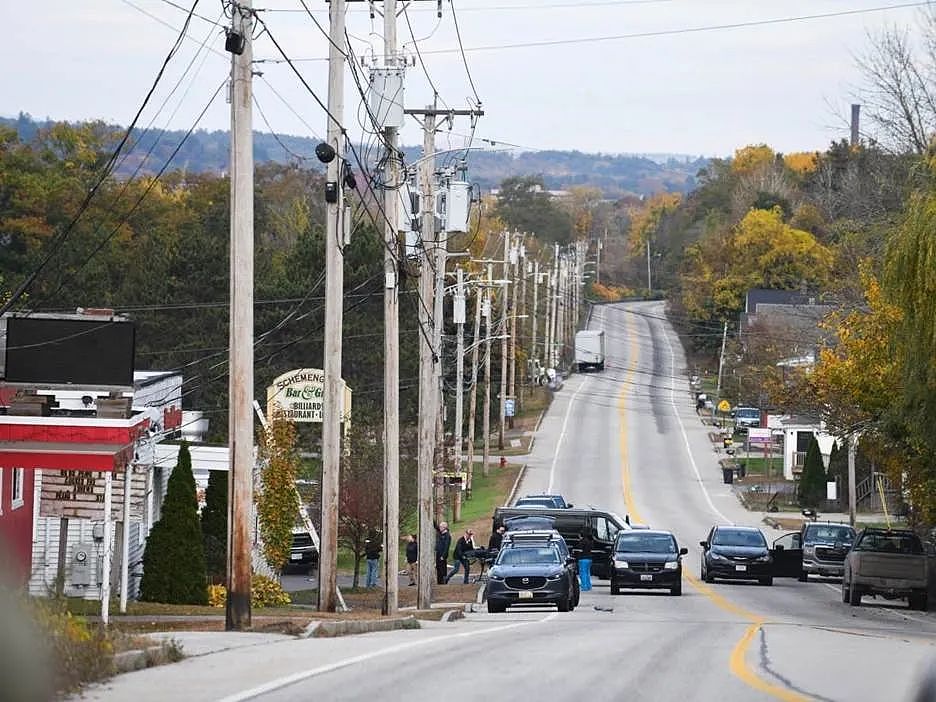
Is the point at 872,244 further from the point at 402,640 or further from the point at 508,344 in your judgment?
the point at 508,344

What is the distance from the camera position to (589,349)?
12281cm

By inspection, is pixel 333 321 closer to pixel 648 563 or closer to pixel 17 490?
pixel 17 490

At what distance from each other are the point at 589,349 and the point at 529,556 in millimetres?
91120

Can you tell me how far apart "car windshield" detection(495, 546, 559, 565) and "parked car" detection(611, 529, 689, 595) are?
689 cm

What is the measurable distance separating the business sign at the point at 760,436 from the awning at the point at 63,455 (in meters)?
62.9

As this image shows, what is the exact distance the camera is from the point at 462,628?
23.5m

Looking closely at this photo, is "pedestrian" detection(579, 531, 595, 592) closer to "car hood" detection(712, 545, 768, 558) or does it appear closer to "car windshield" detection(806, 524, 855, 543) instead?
"car hood" detection(712, 545, 768, 558)

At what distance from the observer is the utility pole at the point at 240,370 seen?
18.7 m

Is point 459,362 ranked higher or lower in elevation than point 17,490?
higher

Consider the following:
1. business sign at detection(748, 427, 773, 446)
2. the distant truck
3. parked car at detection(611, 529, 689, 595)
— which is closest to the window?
parked car at detection(611, 529, 689, 595)

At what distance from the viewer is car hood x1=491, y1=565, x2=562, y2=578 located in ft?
103

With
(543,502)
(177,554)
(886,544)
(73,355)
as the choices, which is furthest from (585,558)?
(73,355)

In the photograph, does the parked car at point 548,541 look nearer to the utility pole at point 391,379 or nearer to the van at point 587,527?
the utility pole at point 391,379

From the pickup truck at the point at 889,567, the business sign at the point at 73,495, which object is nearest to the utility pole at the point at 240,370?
the business sign at the point at 73,495
